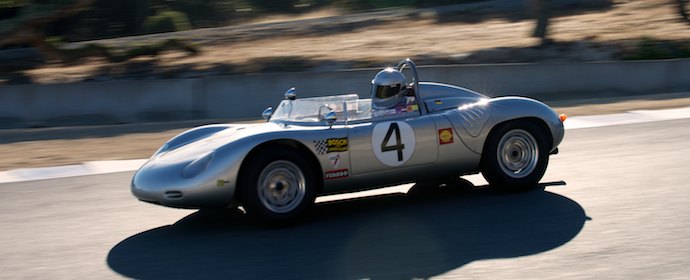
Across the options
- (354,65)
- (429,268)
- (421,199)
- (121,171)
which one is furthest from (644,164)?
(354,65)

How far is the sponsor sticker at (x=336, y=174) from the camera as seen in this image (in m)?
6.71

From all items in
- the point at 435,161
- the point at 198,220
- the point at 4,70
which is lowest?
the point at 4,70

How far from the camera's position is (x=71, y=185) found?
930 centimetres

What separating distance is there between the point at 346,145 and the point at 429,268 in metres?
1.63

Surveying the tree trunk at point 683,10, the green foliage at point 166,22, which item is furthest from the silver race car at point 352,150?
the green foliage at point 166,22

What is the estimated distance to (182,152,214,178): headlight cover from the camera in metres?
6.40

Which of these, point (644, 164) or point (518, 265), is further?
point (644, 164)

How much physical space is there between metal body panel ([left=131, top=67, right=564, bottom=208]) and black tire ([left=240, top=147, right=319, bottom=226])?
10cm

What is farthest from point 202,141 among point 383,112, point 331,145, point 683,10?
point 683,10

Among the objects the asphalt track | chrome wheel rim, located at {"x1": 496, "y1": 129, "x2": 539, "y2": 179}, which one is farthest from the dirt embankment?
chrome wheel rim, located at {"x1": 496, "y1": 129, "x2": 539, "y2": 179}

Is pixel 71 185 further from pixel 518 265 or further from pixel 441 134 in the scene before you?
pixel 518 265

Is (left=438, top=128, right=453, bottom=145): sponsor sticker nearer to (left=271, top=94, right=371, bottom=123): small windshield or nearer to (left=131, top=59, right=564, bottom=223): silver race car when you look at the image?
(left=131, top=59, right=564, bottom=223): silver race car

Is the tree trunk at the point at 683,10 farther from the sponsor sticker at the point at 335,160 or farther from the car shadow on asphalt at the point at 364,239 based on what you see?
the sponsor sticker at the point at 335,160

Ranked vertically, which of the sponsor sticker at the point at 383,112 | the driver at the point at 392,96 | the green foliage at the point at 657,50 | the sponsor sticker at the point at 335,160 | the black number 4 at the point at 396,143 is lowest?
the green foliage at the point at 657,50
